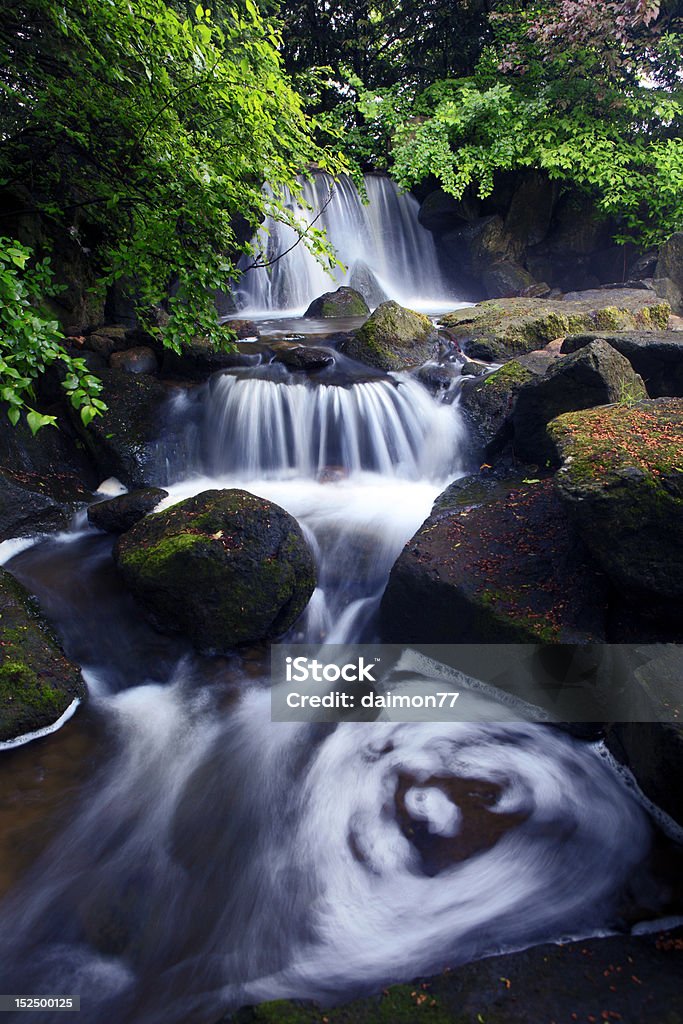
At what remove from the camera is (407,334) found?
296 inches

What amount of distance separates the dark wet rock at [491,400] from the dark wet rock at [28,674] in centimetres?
434

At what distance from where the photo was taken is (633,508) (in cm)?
318

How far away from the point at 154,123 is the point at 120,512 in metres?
3.05

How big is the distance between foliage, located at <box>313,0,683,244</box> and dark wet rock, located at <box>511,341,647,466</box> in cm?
809

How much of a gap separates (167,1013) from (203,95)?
5170 millimetres

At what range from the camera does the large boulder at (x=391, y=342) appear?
7.30 metres

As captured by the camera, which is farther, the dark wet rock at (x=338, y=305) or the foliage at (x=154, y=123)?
the dark wet rock at (x=338, y=305)

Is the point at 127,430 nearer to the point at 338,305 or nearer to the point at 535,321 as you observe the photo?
the point at 338,305

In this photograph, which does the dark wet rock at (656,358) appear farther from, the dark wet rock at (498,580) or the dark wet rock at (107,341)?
the dark wet rock at (107,341)

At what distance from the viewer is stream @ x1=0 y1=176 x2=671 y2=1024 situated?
2.41 metres

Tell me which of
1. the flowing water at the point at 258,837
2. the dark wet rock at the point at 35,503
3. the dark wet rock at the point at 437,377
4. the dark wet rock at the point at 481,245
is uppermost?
the dark wet rock at the point at 481,245
